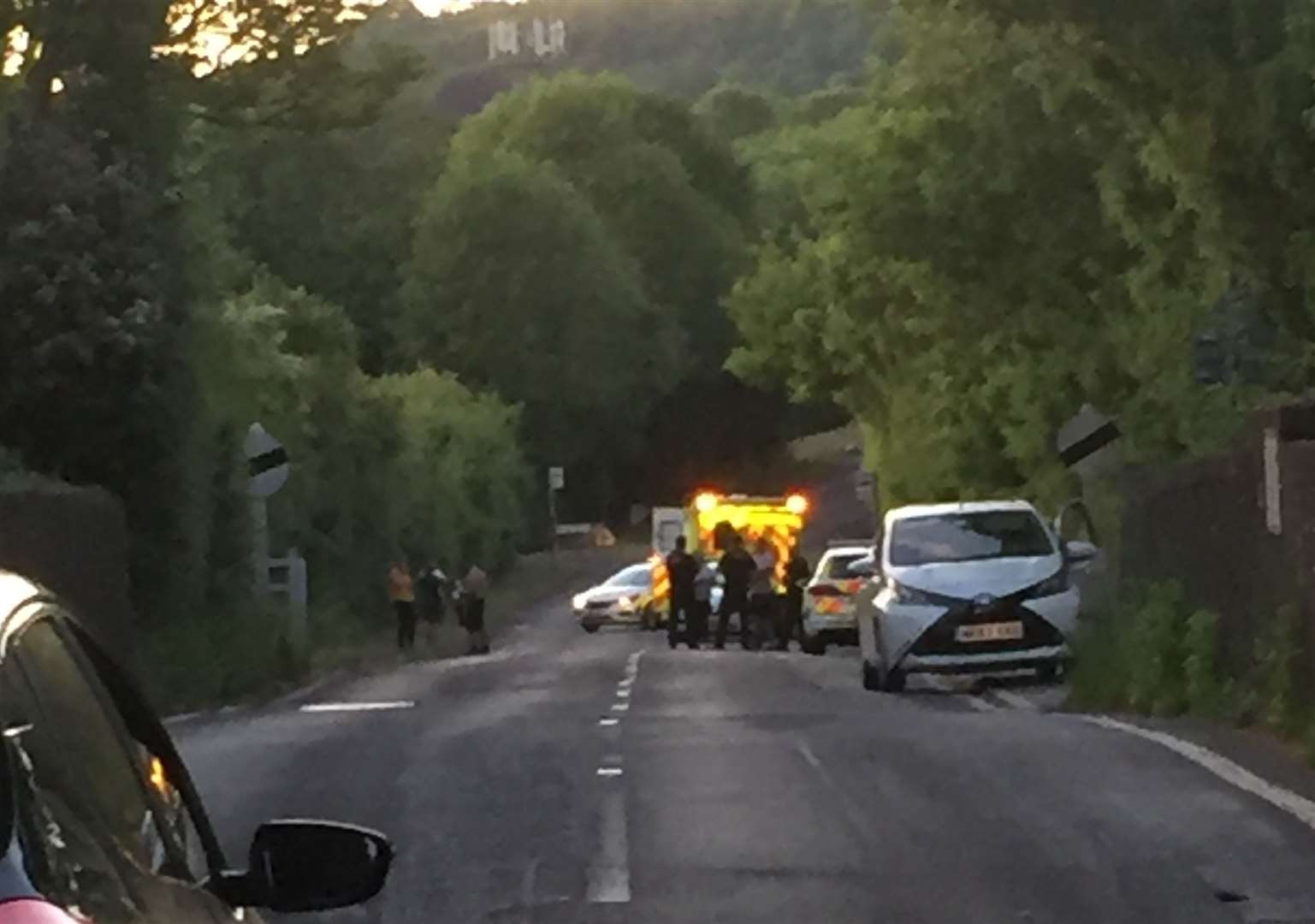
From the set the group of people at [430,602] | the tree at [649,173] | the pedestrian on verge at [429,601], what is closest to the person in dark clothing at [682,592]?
the group of people at [430,602]

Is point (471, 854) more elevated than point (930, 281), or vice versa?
point (930, 281)

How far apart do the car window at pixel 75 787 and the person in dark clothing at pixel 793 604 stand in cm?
3836

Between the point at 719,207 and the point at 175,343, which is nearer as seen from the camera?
the point at 175,343

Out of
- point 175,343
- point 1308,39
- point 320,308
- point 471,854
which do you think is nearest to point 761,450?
point 320,308

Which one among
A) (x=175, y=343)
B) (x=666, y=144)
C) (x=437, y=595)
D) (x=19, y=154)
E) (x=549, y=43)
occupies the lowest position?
Result: (x=437, y=595)

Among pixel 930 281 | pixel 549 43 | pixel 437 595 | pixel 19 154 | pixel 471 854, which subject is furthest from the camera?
pixel 549 43

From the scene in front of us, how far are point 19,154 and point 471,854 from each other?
18013 millimetres

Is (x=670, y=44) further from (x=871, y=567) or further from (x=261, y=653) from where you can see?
(x=871, y=567)

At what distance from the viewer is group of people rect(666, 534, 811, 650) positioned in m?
40.3

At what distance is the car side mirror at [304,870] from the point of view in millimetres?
4664

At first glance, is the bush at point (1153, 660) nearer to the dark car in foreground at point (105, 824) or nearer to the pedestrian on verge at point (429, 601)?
the dark car in foreground at point (105, 824)

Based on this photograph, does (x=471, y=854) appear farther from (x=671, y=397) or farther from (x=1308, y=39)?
(x=671, y=397)

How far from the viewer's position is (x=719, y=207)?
9081 centimetres

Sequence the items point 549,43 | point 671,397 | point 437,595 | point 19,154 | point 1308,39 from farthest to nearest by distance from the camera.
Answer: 1. point 549,43
2. point 671,397
3. point 437,595
4. point 19,154
5. point 1308,39
